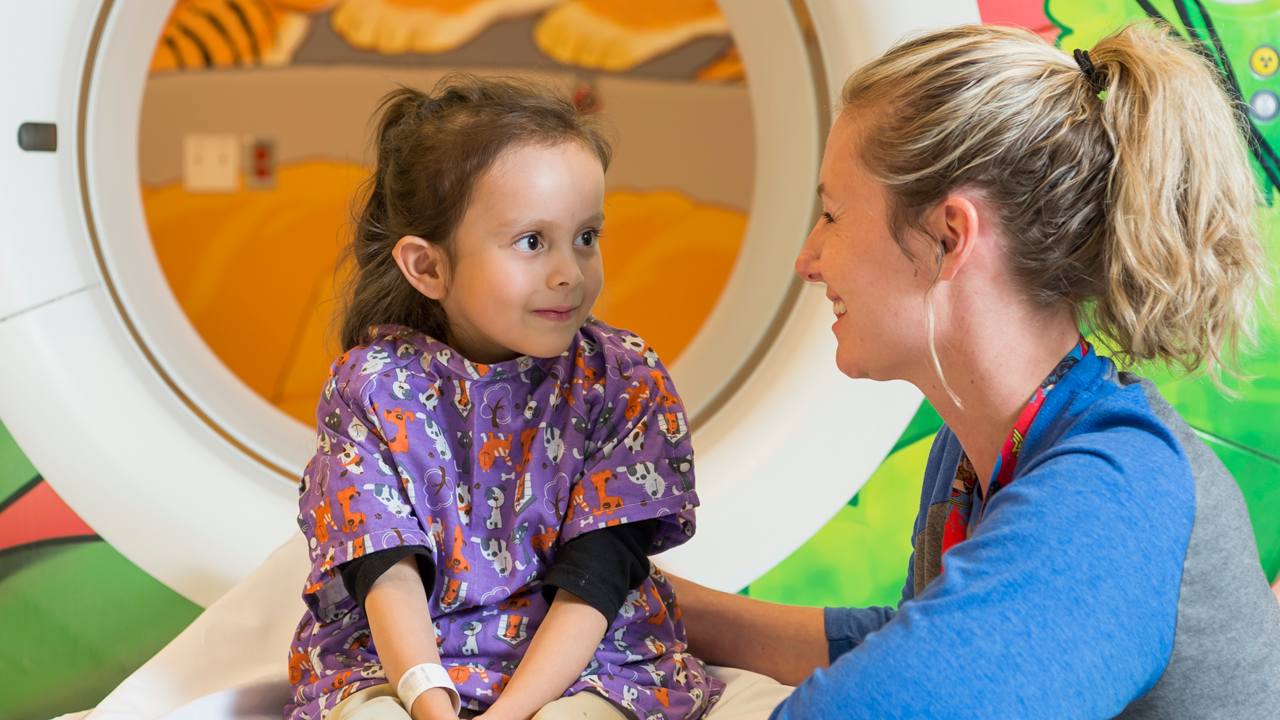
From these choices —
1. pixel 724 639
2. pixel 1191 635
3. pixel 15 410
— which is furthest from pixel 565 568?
pixel 15 410

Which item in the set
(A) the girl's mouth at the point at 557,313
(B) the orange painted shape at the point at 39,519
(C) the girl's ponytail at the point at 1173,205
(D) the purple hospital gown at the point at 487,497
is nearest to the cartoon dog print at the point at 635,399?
(D) the purple hospital gown at the point at 487,497

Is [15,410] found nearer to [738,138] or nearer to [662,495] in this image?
[662,495]

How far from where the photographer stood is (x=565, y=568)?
3.19 ft

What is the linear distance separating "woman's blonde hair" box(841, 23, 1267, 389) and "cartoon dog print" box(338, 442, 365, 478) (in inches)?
21.5

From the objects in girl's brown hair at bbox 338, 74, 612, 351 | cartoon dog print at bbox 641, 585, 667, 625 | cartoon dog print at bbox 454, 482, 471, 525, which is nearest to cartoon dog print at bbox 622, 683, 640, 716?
cartoon dog print at bbox 641, 585, 667, 625

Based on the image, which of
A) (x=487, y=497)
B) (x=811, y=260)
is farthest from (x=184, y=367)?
(x=811, y=260)

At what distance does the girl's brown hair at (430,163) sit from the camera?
103cm

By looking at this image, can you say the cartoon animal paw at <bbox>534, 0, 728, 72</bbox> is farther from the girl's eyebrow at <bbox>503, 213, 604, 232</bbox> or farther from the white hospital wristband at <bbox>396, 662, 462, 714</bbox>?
the white hospital wristband at <bbox>396, 662, 462, 714</bbox>

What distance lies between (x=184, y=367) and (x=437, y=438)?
71cm

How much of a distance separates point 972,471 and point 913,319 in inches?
7.4

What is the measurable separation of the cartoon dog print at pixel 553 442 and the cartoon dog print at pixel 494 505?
0.21ft

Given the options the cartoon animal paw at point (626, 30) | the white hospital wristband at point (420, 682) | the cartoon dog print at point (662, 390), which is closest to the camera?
the white hospital wristband at point (420, 682)

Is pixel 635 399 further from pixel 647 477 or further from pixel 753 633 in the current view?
pixel 753 633

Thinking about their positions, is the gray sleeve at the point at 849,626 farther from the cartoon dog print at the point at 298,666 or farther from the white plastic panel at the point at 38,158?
the white plastic panel at the point at 38,158
